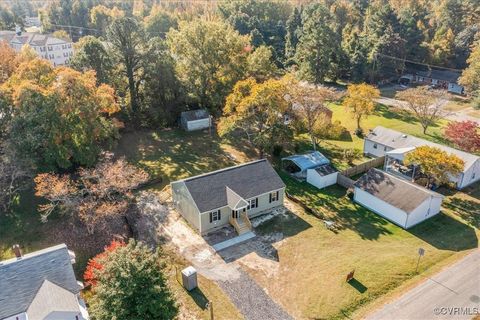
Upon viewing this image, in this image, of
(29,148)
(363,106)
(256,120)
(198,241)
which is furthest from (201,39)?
(198,241)

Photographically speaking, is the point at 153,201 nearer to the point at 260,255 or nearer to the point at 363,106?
the point at 260,255

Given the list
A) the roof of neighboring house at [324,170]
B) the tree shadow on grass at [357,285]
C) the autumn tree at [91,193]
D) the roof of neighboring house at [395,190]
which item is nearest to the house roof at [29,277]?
the autumn tree at [91,193]

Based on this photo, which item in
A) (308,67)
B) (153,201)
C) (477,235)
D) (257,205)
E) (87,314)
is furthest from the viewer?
(308,67)

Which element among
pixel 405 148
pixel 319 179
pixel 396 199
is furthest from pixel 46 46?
pixel 396 199

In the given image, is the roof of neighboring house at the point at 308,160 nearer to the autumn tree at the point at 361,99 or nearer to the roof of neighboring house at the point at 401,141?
the roof of neighboring house at the point at 401,141

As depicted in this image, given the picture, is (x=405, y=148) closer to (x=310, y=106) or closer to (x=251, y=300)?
(x=310, y=106)

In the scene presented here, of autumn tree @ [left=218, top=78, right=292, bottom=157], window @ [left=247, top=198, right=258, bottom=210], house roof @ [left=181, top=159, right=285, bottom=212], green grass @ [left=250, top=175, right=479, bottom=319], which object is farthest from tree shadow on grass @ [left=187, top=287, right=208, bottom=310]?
autumn tree @ [left=218, top=78, right=292, bottom=157]

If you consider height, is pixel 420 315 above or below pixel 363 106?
below
